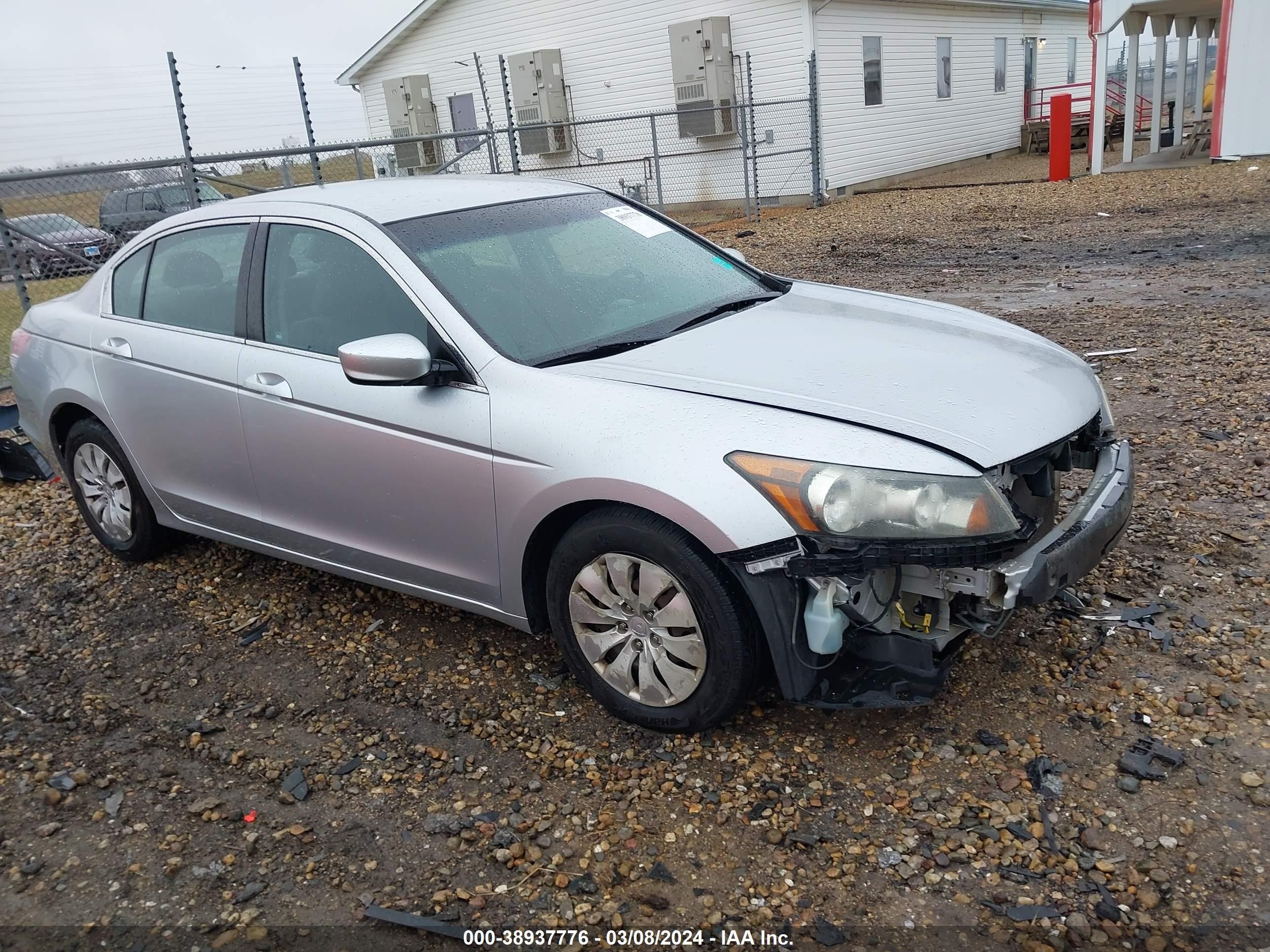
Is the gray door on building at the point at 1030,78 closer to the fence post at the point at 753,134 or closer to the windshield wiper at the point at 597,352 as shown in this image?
the fence post at the point at 753,134

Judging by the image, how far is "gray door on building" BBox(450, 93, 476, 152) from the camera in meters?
23.6

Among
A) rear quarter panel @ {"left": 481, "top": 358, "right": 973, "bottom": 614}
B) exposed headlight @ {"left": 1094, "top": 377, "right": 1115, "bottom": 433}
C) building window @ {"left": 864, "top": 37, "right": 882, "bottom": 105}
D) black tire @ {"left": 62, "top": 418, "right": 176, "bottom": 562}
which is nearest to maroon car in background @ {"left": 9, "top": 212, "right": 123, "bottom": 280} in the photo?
black tire @ {"left": 62, "top": 418, "right": 176, "bottom": 562}

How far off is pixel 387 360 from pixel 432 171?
2039cm

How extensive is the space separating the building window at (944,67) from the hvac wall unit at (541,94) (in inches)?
349

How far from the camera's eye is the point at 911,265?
12000 mm

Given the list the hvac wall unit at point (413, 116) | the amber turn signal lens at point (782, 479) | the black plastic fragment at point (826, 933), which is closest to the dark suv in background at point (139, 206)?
the amber turn signal lens at point (782, 479)

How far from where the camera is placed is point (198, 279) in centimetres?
427

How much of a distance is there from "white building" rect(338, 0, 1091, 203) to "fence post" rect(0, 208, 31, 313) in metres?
13.4

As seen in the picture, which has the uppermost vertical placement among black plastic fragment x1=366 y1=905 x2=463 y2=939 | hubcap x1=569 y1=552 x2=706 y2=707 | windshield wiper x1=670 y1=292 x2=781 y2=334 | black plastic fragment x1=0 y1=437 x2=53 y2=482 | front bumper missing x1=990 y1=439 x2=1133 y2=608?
windshield wiper x1=670 y1=292 x2=781 y2=334

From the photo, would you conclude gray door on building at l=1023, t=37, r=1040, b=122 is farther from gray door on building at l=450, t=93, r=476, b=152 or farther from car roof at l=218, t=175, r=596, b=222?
car roof at l=218, t=175, r=596, b=222

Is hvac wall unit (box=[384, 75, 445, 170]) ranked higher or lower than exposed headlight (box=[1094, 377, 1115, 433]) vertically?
higher

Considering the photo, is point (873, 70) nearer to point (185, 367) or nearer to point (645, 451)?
point (185, 367)

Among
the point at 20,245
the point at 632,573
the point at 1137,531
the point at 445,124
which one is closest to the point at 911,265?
the point at 1137,531

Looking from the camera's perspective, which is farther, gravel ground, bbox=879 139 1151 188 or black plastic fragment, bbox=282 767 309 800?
gravel ground, bbox=879 139 1151 188
